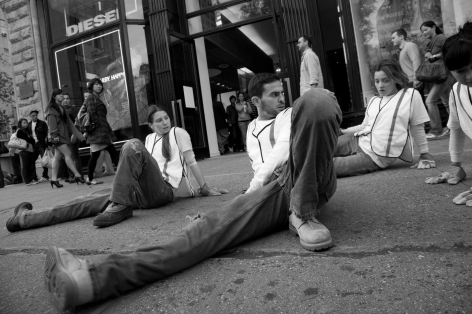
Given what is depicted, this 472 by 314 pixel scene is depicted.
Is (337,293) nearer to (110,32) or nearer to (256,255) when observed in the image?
(256,255)

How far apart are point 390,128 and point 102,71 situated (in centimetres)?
742

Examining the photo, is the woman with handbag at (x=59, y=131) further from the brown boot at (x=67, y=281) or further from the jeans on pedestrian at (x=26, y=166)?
the brown boot at (x=67, y=281)

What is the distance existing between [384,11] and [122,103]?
601cm

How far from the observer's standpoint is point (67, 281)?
135 centimetres

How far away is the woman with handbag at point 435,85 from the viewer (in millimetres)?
5457

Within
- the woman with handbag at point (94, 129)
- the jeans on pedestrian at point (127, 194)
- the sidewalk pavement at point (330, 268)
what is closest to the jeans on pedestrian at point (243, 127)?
the woman with handbag at point (94, 129)

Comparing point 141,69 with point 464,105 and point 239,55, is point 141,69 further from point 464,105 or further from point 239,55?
point 464,105

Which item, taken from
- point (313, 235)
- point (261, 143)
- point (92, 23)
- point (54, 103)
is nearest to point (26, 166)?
point (54, 103)

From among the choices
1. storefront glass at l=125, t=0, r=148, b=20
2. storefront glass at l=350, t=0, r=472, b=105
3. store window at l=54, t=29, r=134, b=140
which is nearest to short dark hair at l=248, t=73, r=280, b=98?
storefront glass at l=350, t=0, r=472, b=105

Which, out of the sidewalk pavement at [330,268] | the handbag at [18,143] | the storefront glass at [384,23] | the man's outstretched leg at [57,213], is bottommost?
the sidewalk pavement at [330,268]

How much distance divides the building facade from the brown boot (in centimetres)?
614

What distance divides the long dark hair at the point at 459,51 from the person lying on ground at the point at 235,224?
0.86m

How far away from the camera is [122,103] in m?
8.70

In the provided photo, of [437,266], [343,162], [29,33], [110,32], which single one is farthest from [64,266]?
[29,33]
